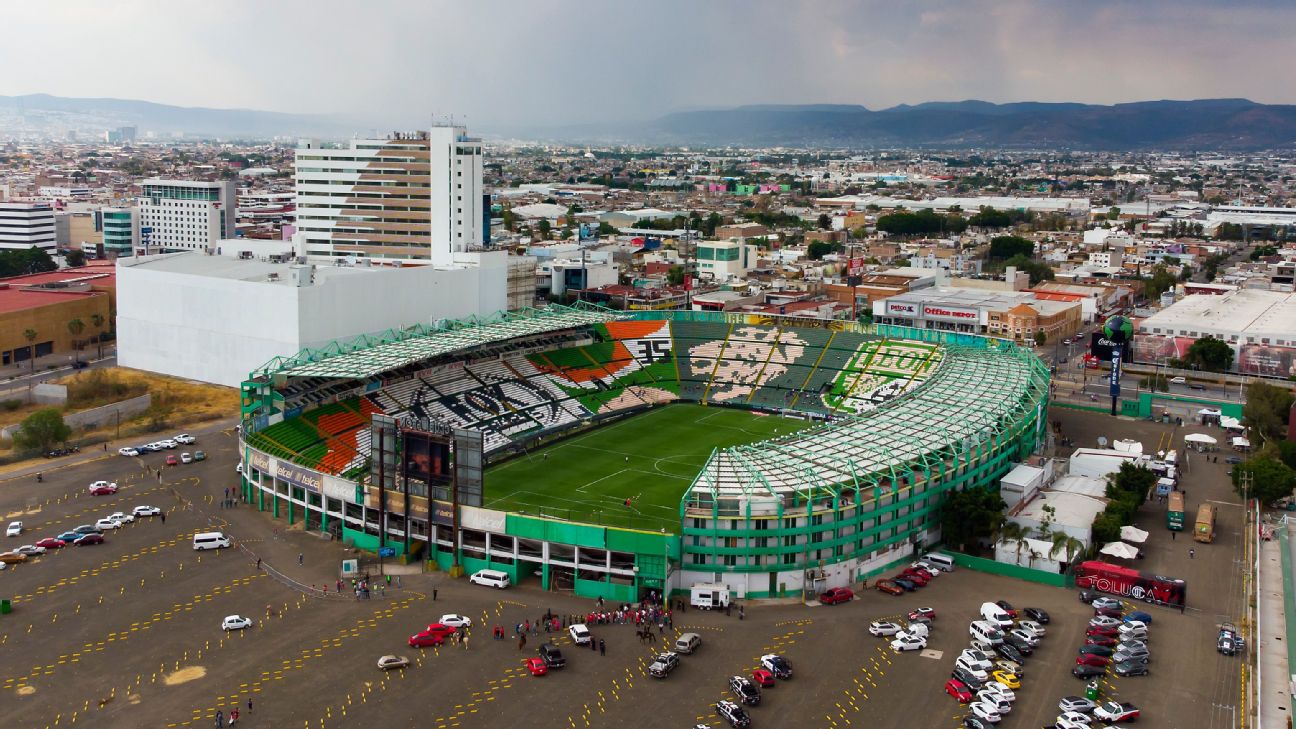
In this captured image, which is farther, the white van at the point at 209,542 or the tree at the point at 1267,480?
the tree at the point at 1267,480

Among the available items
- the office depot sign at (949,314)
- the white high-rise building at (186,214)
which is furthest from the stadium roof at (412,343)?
the white high-rise building at (186,214)

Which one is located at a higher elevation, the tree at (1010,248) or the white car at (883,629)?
the tree at (1010,248)

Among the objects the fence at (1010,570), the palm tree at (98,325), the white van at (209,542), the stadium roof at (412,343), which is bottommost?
the fence at (1010,570)

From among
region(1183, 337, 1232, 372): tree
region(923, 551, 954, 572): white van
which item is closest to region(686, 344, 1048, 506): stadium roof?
region(923, 551, 954, 572): white van

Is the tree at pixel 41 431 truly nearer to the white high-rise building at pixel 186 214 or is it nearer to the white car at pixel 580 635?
the white car at pixel 580 635

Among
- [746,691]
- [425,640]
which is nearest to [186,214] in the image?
[425,640]

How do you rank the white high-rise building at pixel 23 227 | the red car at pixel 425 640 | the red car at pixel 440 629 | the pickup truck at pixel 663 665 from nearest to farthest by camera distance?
1. the pickup truck at pixel 663 665
2. the red car at pixel 425 640
3. the red car at pixel 440 629
4. the white high-rise building at pixel 23 227
